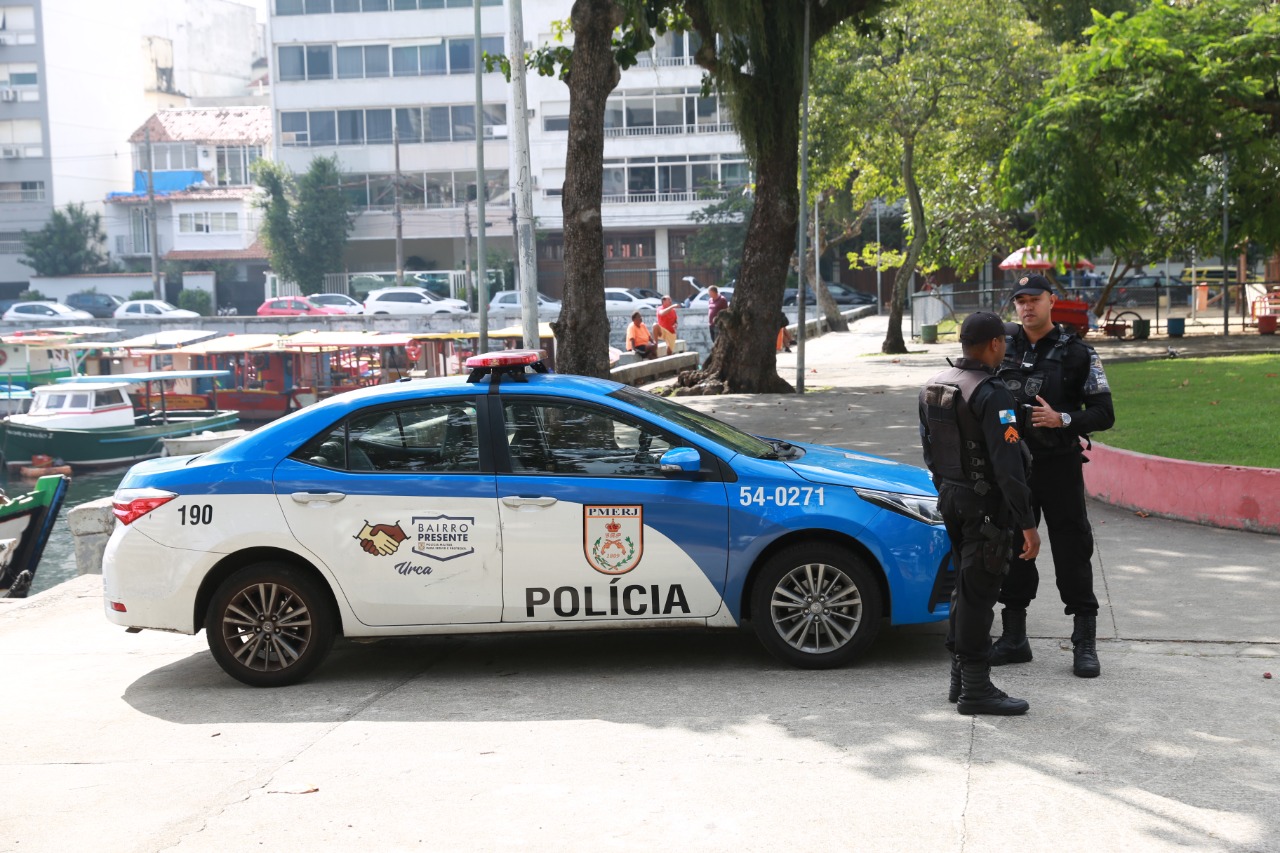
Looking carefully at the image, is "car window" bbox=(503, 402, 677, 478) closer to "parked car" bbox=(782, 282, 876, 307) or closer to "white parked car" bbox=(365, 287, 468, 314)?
"white parked car" bbox=(365, 287, 468, 314)

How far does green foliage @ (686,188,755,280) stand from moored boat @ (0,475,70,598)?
42.3 meters

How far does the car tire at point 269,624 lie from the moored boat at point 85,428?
32.7m

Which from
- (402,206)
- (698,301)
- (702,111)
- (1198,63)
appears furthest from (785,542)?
(402,206)

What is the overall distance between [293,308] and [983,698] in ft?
183

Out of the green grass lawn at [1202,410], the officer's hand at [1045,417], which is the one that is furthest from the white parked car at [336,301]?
the officer's hand at [1045,417]

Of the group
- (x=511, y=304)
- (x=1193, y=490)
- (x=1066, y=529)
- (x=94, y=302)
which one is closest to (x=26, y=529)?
(x=1193, y=490)

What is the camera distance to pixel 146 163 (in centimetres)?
8075

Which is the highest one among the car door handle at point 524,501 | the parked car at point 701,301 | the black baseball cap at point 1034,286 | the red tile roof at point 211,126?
the red tile roof at point 211,126

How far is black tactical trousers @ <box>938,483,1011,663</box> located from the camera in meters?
5.39

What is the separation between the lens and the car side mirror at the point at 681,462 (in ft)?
20.9

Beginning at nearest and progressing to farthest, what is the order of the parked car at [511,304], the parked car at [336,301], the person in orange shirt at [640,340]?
the person in orange shirt at [640,340], the parked car at [511,304], the parked car at [336,301]

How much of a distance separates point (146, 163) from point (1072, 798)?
84.2 meters

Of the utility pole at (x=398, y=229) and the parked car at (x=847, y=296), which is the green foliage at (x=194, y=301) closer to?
the utility pole at (x=398, y=229)

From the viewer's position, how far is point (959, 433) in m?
5.44
